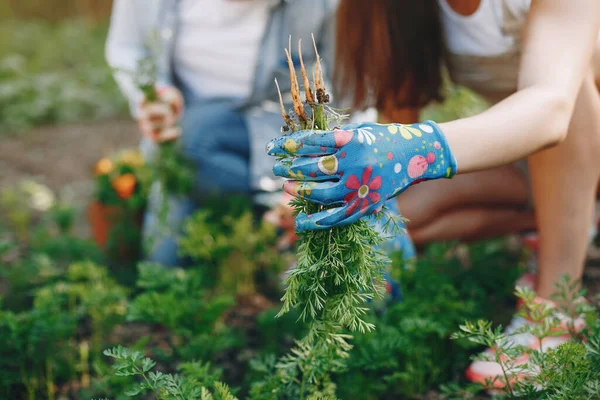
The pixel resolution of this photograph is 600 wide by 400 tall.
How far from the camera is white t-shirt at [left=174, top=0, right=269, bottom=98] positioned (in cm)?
266

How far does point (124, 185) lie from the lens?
259cm

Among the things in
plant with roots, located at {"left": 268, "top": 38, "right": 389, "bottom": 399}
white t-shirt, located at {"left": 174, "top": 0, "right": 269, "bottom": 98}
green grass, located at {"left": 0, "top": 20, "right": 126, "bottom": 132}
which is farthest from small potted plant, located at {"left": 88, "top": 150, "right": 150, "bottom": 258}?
green grass, located at {"left": 0, "top": 20, "right": 126, "bottom": 132}

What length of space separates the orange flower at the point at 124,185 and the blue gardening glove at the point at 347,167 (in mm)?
1538

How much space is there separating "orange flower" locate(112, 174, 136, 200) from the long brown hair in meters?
0.97

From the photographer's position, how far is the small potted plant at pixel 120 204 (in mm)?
2592

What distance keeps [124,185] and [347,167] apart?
65.6 inches

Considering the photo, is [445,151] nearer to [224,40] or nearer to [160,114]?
[160,114]

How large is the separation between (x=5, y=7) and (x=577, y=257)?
7406 millimetres

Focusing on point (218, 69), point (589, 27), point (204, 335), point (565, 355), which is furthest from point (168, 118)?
point (565, 355)

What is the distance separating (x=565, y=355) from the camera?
1250 millimetres

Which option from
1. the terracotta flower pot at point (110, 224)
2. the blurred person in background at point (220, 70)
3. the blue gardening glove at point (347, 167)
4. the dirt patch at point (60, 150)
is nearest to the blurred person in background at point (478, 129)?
the blue gardening glove at point (347, 167)

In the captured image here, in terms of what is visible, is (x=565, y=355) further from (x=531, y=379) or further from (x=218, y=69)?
(x=218, y=69)

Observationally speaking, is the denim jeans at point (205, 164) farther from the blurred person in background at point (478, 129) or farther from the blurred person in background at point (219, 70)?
the blurred person in background at point (478, 129)

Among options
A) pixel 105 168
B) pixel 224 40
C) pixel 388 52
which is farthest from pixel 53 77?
pixel 388 52
